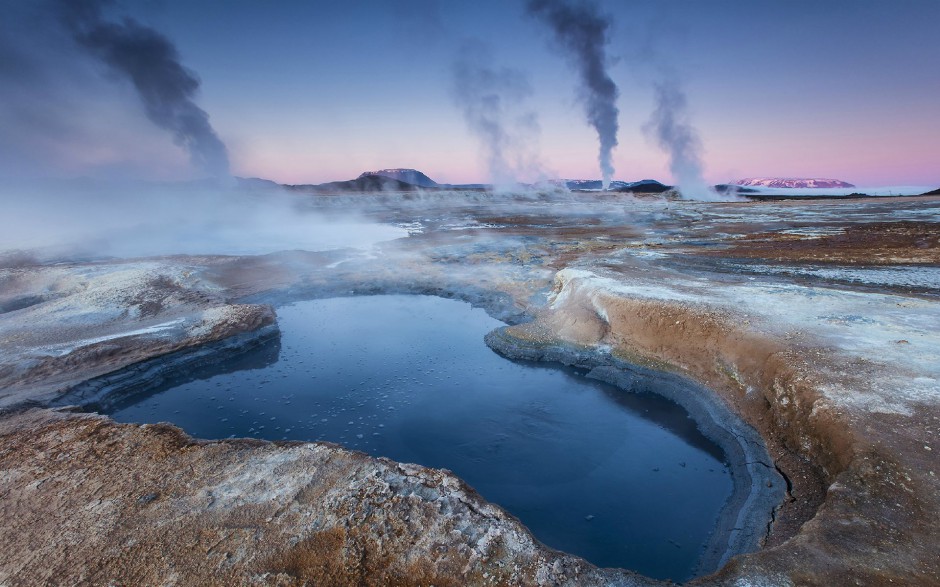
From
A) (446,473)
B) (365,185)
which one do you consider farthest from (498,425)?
(365,185)

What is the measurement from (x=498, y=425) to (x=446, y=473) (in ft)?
8.65

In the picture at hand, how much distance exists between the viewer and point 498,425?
7707 millimetres

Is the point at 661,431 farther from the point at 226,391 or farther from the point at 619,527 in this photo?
the point at 226,391

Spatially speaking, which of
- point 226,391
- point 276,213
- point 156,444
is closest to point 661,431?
point 156,444

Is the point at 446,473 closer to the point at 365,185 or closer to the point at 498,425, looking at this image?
the point at 498,425

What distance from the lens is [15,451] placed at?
5758 mm

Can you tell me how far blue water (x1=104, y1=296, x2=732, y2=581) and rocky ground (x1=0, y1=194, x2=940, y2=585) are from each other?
1.03m

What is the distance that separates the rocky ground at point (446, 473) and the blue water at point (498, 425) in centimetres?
103

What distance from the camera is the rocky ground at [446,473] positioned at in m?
3.96

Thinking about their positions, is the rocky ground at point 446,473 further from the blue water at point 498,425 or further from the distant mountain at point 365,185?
the distant mountain at point 365,185

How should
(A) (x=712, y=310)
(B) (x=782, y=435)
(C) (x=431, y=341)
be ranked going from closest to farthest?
(B) (x=782, y=435), (A) (x=712, y=310), (C) (x=431, y=341)

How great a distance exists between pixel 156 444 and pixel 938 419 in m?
10.3

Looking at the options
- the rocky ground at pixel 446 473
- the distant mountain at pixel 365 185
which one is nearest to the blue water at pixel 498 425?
the rocky ground at pixel 446 473

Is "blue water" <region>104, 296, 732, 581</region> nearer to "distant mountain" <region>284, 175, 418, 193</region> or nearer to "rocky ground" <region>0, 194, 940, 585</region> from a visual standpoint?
"rocky ground" <region>0, 194, 940, 585</region>
